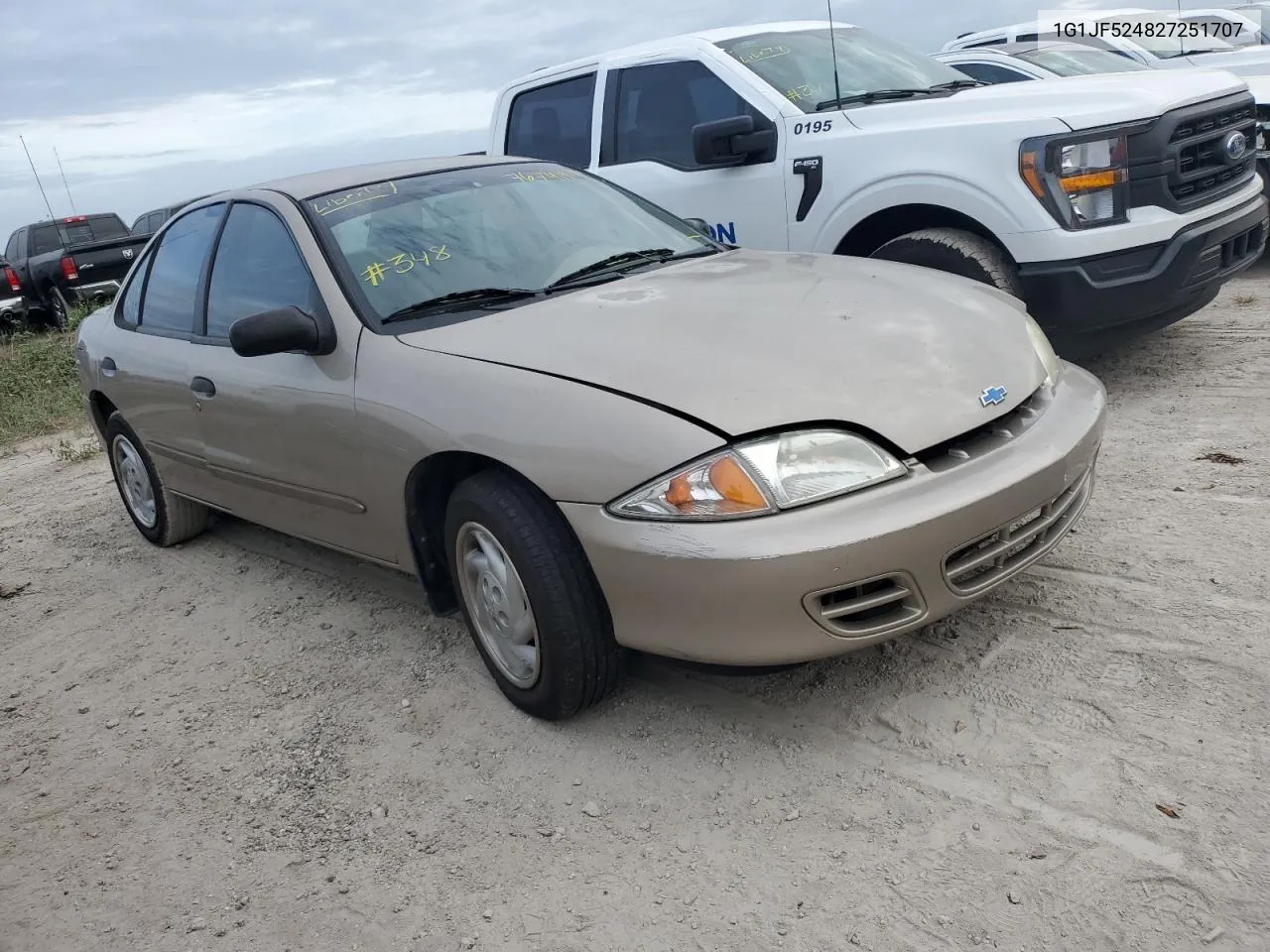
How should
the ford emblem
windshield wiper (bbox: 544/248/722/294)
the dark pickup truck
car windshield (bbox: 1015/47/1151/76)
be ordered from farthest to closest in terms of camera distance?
the dark pickup truck < car windshield (bbox: 1015/47/1151/76) < the ford emblem < windshield wiper (bbox: 544/248/722/294)

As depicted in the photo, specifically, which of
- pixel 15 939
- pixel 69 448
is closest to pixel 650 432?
pixel 15 939

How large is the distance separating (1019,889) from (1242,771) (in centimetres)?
63

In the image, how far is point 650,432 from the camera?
8.45 ft

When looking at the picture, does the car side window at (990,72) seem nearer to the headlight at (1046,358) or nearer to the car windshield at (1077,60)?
the car windshield at (1077,60)

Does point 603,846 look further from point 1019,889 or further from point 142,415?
point 142,415

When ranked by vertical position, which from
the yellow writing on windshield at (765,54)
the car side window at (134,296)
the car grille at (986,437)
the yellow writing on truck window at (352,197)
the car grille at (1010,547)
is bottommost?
the car grille at (1010,547)

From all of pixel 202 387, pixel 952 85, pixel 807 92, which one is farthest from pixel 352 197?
pixel 952 85

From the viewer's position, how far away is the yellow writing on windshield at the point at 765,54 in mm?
5664

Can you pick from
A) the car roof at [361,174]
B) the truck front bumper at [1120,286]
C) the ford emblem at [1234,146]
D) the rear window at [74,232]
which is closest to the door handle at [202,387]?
the car roof at [361,174]

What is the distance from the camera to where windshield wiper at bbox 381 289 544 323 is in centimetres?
337

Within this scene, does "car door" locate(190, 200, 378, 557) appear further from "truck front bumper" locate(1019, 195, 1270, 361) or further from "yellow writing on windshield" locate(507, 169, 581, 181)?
"truck front bumper" locate(1019, 195, 1270, 361)

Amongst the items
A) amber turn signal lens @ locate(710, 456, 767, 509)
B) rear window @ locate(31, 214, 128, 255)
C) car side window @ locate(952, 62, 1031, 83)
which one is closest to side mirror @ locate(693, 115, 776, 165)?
amber turn signal lens @ locate(710, 456, 767, 509)

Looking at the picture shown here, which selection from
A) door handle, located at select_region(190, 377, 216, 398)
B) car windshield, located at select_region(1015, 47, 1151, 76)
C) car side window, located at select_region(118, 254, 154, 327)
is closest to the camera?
door handle, located at select_region(190, 377, 216, 398)

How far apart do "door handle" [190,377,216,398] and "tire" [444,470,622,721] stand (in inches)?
57.0
